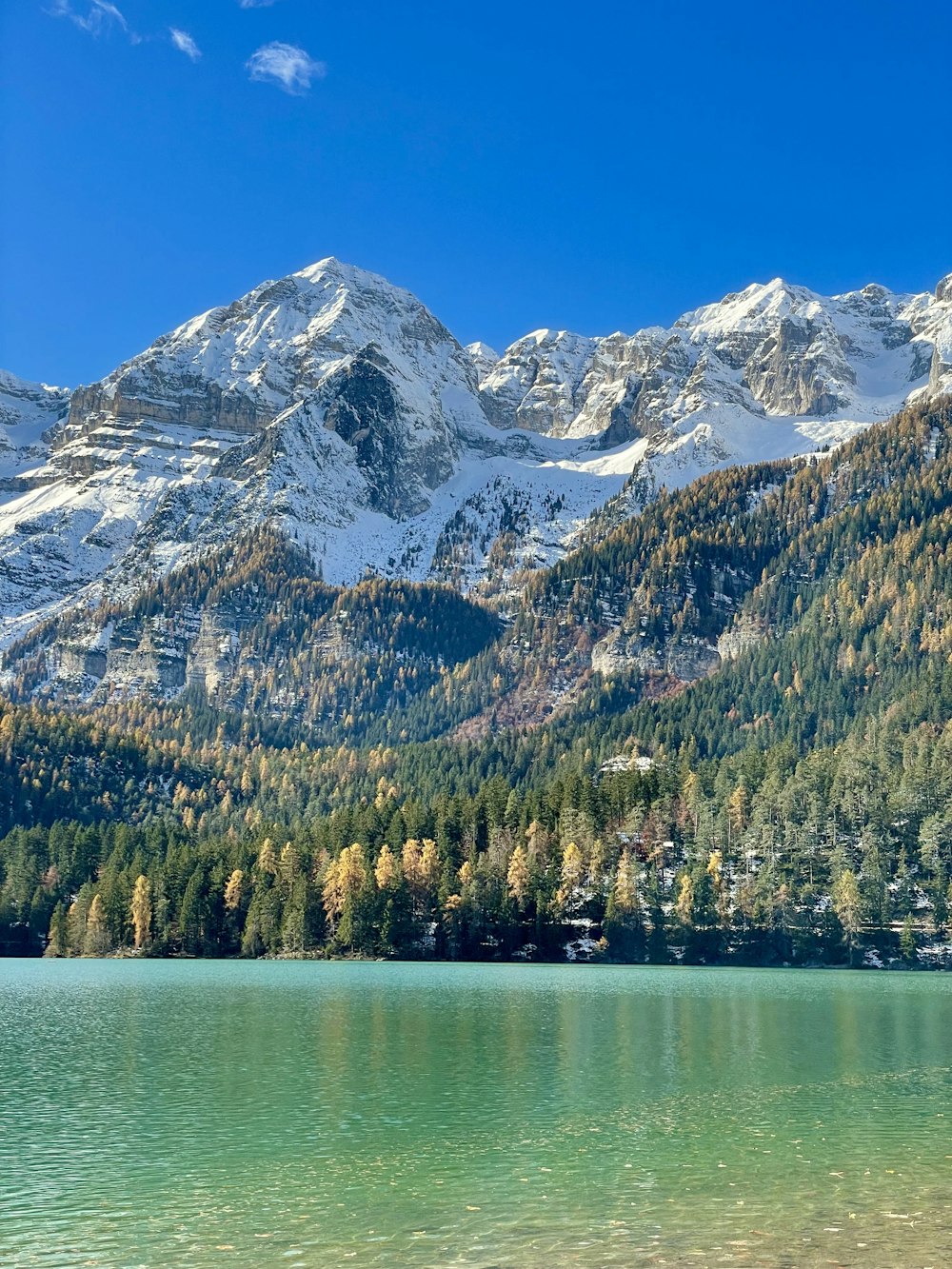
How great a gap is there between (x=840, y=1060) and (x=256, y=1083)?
88.0 feet

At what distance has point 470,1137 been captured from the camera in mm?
41375

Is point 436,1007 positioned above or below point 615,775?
below

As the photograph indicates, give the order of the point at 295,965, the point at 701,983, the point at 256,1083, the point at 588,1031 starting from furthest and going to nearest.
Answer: the point at 295,965, the point at 701,983, the point at 588,1031, the point at 256,1083

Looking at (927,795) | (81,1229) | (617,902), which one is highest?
(927,795)

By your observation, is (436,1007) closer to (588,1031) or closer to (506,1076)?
(588,1031)

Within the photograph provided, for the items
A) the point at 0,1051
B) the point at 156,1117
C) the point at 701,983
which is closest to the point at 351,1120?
the point at 156,1117

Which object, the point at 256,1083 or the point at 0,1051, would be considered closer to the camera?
the point at 256,1083

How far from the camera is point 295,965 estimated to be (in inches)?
5182

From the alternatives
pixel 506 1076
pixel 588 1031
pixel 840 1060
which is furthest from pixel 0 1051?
pixel 840 1060

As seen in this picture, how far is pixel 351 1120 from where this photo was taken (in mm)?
43625

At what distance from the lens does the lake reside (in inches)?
1182

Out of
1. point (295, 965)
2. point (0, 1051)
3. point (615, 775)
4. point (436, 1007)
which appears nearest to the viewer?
point (0, 1051)

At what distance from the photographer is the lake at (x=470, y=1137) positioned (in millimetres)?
30016

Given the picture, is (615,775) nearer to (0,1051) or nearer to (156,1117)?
(0,1051)
